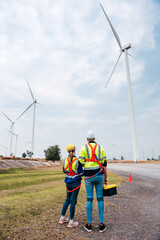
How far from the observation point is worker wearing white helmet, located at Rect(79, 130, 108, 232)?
554cm

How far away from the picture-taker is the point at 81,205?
8453 millimetres

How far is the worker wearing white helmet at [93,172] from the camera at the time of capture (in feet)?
18.2

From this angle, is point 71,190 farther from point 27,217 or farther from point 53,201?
point 53,201

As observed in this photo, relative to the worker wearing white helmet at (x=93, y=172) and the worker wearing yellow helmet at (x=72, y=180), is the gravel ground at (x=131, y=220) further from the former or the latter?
the worker wearing yellow helmet at (x=72, y=180)

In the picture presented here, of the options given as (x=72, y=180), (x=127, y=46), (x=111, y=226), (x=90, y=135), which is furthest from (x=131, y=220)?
(x=127, y=46)

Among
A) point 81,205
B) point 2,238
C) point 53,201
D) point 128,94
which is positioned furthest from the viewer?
point 128,94

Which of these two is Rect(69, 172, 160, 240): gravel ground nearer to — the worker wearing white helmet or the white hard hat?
the worker wearing white helmet

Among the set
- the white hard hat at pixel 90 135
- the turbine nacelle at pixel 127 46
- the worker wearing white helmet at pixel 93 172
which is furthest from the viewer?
the turbine nacelle at pixel 127 46

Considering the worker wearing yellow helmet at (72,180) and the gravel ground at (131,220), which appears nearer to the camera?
the gravel ground at (131,220)

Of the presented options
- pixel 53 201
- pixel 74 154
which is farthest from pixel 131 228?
pixel 53 201

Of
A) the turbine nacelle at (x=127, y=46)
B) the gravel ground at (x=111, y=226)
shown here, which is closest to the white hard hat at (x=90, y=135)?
the gravel ground at (x=111, y=226)

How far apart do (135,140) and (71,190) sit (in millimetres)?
39317

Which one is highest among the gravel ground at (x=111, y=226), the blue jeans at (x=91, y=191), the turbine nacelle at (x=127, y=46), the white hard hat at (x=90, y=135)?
the turbine nacelle at (x=127, y=46)

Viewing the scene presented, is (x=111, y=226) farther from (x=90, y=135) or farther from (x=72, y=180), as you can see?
(x=90, y=135)
